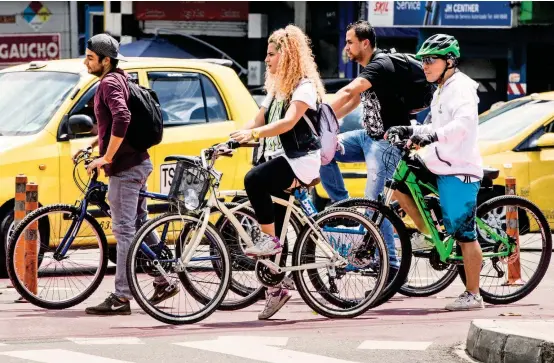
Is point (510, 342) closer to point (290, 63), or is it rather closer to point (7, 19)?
point (290, 63)

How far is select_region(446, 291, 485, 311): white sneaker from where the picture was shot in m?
9.52

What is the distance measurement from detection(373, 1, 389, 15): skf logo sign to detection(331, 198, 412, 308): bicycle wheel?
17960 millimetres

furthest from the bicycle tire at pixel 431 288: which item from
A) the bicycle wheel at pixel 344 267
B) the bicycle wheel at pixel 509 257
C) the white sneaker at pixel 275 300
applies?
the white sneaker at pixel 275 300

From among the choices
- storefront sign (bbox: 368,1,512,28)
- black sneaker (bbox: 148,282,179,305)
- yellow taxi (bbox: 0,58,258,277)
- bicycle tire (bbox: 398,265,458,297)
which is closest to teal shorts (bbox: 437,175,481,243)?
bicycle tire (bbox: 398,265,458,297)

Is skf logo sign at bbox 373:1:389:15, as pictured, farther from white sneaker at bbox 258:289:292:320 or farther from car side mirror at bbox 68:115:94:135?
white sneaker at bbox 258:289:292:320

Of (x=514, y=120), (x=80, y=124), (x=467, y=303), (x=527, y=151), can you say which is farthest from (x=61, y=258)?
(x=514, y=120)

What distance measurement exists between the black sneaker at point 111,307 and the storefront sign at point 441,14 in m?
18.0

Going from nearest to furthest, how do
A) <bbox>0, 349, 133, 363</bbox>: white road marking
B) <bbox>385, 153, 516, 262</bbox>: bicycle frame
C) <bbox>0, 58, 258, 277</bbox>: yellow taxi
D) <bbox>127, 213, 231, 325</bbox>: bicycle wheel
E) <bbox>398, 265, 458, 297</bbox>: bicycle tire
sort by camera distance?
<bbox>0, 349, 133, 363</bbox>: white road marking < <bbox>127, 213, 231, 325</bbox>: bicycle wheel < <bbox>385, 153, 516, 262</bbox>: bicycle frame < <bbox>398, 265, 458, 297</bbox>: bicycle tire < <bbox>0, 58, 258, 277</bbox>: yellow taxi

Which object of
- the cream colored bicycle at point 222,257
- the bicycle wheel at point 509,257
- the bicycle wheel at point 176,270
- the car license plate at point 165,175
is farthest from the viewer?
the car license plate at point 165,175

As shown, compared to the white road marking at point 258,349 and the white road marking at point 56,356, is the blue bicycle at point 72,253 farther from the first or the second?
the white road marking at point 56,356

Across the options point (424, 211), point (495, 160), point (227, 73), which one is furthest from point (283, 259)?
point (495, 160)

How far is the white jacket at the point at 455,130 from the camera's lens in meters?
9.22

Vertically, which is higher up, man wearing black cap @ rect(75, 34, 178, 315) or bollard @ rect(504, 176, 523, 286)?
man wearing black cap @ rect(75, 34, 178, 315)

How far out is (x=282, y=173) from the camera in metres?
9.02
